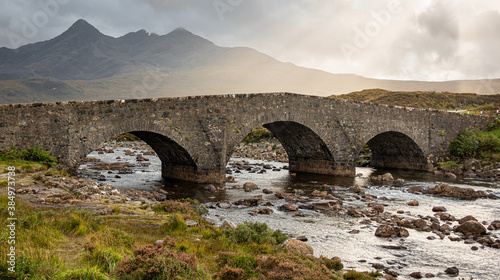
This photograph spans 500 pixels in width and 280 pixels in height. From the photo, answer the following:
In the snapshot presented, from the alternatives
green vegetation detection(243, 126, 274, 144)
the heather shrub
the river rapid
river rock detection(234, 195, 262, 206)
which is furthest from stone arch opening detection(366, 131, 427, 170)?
the heather shrub

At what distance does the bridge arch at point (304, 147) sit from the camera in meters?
24.9

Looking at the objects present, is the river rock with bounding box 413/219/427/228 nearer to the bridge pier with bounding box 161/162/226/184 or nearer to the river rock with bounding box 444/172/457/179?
the bridge pier with bounding box 161/162/226/184

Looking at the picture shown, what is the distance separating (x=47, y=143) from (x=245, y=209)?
28.0 ft

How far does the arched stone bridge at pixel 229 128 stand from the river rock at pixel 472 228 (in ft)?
39.2

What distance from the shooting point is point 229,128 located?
2028 centimetres

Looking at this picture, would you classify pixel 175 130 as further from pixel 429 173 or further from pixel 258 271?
pixel 429 173

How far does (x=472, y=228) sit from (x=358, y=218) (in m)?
3.74

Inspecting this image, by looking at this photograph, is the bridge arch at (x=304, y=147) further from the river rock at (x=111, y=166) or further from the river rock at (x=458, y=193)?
the river rock at (x=111, y=166)

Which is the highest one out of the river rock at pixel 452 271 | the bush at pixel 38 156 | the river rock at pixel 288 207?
the bush at pixel 38 156

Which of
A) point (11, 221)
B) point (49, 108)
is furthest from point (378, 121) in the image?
point (11, 221)

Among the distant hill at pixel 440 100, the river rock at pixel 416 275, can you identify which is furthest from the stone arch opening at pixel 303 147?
the distant hill at pixel 440 100

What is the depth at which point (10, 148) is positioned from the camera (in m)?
13.8

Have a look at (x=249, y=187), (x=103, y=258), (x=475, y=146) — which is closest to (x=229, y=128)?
(x=249, y=187)

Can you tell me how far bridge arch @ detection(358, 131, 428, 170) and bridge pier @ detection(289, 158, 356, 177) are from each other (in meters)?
5.53
